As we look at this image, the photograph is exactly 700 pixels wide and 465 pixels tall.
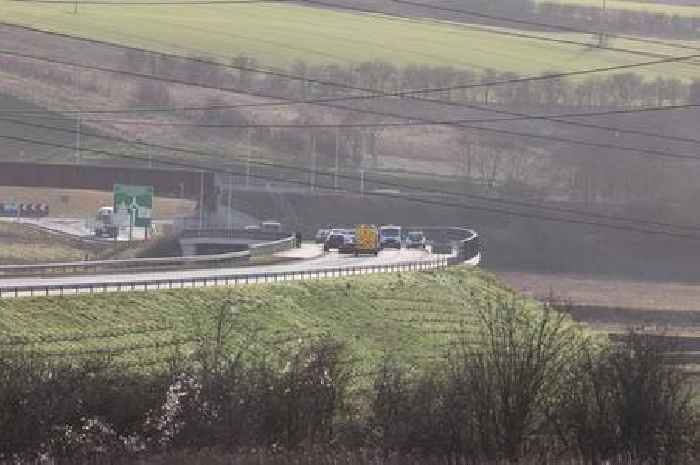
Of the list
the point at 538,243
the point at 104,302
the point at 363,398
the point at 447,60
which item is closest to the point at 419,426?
the point at 363,398

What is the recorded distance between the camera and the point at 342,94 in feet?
566

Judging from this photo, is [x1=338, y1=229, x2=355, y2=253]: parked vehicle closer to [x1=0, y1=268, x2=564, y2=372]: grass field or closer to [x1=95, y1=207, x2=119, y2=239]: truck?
[x1=95, y1=207, x2=119, y2=239]: truck

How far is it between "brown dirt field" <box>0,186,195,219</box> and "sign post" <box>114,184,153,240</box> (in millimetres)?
30511

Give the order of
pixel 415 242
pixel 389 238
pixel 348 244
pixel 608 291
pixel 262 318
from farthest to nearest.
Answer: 1. pixel 415 242
2. pixel 608 291
3. pixel 389 238
4. pixel 348 244
5. pixel 262 318

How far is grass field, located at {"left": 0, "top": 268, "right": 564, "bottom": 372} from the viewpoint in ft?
203

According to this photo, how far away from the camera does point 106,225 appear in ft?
451

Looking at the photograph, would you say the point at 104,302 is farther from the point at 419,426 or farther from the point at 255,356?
the point at 419,426

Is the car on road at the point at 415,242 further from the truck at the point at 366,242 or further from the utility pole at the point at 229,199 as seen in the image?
the utility pole at the point at 229,199

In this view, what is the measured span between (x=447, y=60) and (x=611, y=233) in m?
48.0

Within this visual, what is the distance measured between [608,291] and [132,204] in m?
33.1

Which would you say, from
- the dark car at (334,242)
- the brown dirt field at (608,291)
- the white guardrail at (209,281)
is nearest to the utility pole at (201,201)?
the dark car at (334,242)

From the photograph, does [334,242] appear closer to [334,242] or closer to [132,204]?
[334,242]

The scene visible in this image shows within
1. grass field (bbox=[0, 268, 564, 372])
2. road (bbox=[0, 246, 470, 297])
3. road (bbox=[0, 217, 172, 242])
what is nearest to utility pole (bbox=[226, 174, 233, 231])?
road (bbox=[0, 217, 172, 242])

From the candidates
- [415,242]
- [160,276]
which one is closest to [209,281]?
[160,276]
